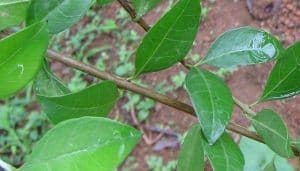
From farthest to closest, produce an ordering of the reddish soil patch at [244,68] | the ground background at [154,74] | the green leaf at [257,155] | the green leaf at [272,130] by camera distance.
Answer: the ground background at [154,74]
the reddish soil patch at [244,68]
the green leaf at [257,155]
the green leaf at [272,130]

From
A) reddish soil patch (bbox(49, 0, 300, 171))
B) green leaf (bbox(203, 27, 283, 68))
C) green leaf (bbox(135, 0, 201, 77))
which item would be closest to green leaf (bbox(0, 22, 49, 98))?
green leaf (bbox(135, 0, 201, 77))

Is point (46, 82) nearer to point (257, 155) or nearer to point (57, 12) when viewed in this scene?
point (57, 12)

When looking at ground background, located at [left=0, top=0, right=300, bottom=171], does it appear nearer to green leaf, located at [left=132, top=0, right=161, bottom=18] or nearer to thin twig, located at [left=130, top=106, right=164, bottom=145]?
thin twig, located at [left=130, top=106, right=164, bottom=145]

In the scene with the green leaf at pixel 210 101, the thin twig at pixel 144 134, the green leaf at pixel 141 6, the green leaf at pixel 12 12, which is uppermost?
the green leaf at pixel 12 12

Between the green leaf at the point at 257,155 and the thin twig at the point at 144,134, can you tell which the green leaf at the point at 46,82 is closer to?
the green leaf at the point at 257,155

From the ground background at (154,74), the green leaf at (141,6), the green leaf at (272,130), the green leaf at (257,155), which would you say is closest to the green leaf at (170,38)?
the green leaf at (141,6)

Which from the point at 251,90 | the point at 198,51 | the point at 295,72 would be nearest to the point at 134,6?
the point at 295,72

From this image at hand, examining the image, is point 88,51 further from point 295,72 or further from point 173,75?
point 295,72
